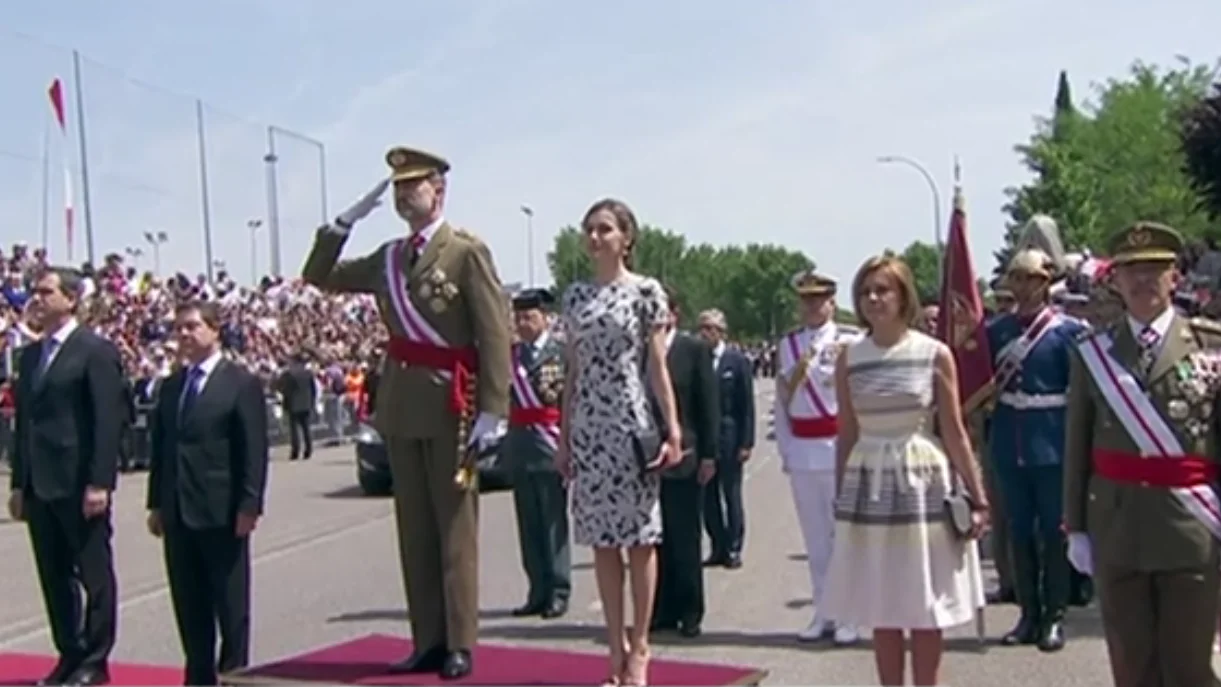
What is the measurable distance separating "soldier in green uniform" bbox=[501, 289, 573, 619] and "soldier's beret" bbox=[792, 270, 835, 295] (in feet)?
5.64

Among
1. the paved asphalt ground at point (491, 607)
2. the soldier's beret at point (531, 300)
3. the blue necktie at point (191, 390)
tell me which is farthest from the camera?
the soldier's beret at point (531, 300)

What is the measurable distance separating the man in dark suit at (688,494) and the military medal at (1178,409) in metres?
4.35

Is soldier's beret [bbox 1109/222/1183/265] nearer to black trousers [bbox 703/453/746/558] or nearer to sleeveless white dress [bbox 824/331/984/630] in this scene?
sleeveless white dress [bbox 824/331/984/630]

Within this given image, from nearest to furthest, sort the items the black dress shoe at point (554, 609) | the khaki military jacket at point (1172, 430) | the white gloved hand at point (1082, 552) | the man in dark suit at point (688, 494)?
the khaki military jacket at point (1172, 430)
the white gloved hand at point (1082, 552)
the man in dark suit at point (688, 494)
the black dress shoe at point (554, 609)

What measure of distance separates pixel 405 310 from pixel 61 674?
106 inches

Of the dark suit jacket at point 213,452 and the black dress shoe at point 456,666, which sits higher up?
the dark suit jacket at point 213,452

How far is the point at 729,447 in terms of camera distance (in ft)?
44.9

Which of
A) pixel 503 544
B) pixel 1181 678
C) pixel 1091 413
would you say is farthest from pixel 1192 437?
pixel 503 544

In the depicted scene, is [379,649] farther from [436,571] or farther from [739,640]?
[739,640]

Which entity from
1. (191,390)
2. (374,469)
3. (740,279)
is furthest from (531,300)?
(740,279)

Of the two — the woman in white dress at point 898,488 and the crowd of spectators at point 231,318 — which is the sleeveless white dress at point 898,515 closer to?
the woman in white dress at point 898,488

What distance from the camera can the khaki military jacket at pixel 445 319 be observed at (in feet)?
24.9

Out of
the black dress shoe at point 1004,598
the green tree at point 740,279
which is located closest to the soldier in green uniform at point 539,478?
the black dress shoe at point 1004,598

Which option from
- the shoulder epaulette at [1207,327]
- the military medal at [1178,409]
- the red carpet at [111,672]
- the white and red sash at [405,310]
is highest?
the white and red sash at [405,310]
